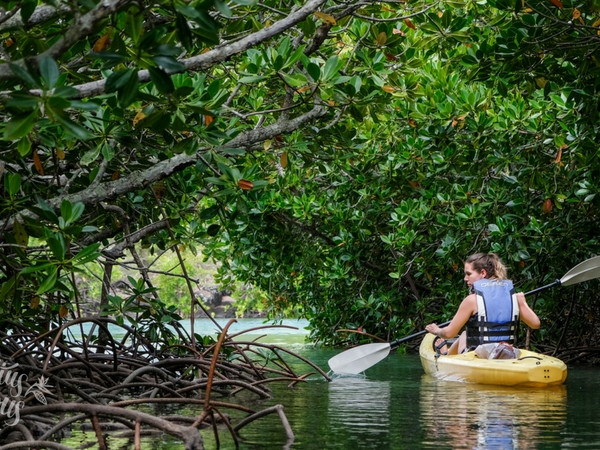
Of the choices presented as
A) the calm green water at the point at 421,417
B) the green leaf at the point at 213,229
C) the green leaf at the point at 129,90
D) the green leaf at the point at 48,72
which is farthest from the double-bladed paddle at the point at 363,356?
the green leaf at the point at 48,72

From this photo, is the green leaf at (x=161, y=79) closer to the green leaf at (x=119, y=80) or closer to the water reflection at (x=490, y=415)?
the green leaf at (x=119, y=80)

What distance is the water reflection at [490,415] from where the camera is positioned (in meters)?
4.43

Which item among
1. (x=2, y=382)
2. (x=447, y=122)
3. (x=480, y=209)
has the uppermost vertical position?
(x=447, y=122)

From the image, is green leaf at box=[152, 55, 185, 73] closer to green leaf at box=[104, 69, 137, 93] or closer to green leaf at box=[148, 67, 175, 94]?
green leaf at box=[148, 67, 175, 94]

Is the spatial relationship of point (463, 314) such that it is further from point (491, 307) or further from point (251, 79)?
point (251, 79)

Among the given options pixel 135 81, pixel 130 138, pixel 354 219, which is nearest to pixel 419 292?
pixel 354 219

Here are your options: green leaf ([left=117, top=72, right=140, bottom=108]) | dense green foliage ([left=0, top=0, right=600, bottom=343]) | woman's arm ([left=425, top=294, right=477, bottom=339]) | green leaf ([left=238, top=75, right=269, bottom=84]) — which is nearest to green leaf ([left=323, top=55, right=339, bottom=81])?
dense green foliage ([left=0, top=0, right=600, bottom=343])

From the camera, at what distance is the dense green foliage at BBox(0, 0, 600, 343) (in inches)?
143

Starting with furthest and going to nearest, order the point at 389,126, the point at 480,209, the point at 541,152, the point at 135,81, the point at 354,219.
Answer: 1. the point at 354,219
2. the point at 389,126
3. the point at 480,209
4. the point at 541,152
5. the point at 135,81

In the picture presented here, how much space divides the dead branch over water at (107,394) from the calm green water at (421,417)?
15cm

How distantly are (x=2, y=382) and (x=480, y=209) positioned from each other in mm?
5350

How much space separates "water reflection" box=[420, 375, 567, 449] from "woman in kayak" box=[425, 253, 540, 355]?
47cm

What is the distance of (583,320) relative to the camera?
10789mm

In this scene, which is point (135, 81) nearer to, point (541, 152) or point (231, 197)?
point (231, 197)
